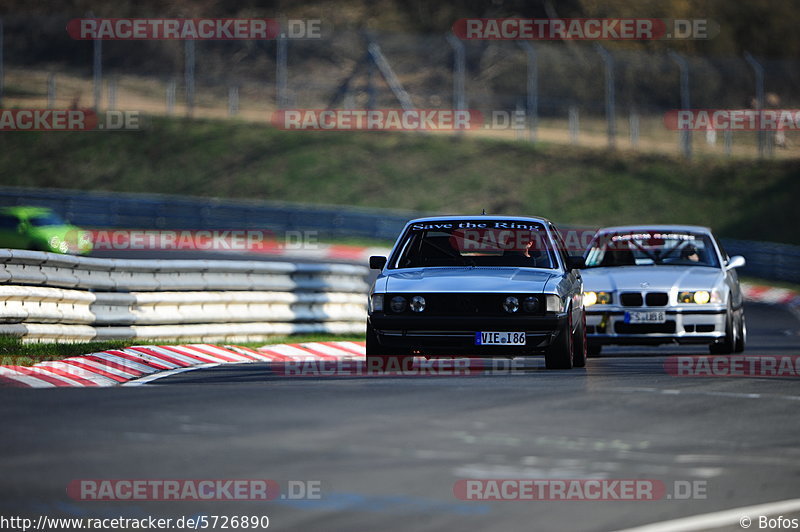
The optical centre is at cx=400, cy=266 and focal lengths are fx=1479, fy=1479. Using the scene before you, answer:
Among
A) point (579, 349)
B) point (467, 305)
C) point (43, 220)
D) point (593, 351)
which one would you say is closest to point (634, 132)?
point (43, 220)

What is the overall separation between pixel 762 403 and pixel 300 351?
669 centimetres

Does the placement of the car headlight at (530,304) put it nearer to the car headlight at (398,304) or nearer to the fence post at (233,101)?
the car headlight at (398,304)

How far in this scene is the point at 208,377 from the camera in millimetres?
12227

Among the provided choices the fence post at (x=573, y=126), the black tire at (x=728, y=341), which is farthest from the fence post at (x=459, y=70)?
the black tire at (x=728, y=341)

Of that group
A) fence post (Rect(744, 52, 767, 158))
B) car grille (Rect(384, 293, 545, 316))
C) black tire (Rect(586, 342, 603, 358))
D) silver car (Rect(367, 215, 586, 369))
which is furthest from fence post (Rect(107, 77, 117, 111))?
car grille (Rect(384, 293, 545, 316))

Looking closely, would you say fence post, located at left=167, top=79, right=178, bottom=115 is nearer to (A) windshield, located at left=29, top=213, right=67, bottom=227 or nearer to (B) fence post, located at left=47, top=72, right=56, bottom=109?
(B) fence post, located at left=47, top=72, right=56, bottom=109

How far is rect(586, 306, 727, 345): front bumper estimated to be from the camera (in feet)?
51.8

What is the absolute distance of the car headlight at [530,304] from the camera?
42.0 feet

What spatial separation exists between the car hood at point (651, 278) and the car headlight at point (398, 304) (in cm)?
377

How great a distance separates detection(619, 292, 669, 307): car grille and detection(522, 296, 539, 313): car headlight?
10.8 ft

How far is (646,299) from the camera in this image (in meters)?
15.8

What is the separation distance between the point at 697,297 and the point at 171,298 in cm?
580

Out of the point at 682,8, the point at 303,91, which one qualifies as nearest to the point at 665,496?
the point at 303,91

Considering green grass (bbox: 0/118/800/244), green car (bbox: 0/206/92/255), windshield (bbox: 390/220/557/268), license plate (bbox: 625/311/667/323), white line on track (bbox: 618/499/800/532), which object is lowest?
white line on track (bbox: 618/499/800/532)
